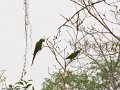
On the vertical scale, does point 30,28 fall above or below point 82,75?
below

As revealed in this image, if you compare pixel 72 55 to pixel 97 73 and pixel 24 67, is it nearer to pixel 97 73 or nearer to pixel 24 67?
pixel 24 67

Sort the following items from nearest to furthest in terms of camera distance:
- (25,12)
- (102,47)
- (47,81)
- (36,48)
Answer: (36,48) → (25,12) → (102,47) → (47,81)

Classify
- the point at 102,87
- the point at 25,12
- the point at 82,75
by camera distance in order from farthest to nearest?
the point at 82,75 < the point at 102,87 < the point at 25,12

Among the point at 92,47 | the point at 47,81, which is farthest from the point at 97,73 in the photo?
the point at 92,47

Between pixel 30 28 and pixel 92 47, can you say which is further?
pixel 92 47

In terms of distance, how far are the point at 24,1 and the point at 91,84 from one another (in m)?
17.8

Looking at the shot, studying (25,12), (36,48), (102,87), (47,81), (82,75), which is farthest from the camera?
(47,81)

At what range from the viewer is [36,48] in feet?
4.08

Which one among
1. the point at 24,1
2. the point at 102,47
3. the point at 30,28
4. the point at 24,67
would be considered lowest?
the point at 24,67

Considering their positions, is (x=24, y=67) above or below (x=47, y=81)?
below

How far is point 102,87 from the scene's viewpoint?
1780 centimetres

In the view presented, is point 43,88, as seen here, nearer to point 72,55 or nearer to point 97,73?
point 97,73

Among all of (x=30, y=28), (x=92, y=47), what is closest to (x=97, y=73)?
(x=92, y=47)

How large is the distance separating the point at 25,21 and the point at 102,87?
660 inches
